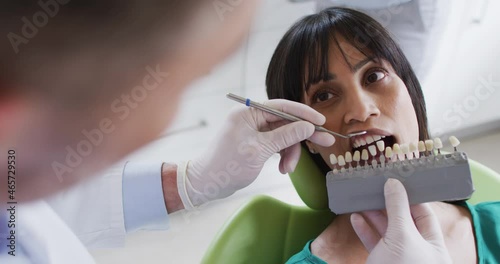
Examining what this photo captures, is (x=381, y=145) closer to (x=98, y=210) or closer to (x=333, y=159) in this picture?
(x=333, y=159)

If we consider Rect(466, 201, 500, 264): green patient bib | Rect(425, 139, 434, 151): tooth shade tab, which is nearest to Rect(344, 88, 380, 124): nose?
Rect(425, 139, 434, 151): tooth shade tab

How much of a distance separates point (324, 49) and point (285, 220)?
469 mm

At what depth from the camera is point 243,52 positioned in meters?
1.56

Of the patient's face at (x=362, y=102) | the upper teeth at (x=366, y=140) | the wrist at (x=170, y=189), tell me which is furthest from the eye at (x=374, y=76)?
the wrist at (x=170, y=189)

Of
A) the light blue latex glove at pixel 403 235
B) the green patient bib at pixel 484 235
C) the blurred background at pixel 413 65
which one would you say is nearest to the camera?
the light blue latex glove at pixel 403 235

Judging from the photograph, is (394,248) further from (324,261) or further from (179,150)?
(179,150)

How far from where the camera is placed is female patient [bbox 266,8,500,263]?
1.08m

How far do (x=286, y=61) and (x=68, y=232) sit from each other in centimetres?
63

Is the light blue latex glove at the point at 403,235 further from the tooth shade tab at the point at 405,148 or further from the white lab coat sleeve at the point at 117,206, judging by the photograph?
the white lab coat sleeve at the point at 117,206

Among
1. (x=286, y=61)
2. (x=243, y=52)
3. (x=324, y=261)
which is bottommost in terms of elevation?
(x=324, y=261)

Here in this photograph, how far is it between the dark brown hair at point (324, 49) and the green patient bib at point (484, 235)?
0.72 feet

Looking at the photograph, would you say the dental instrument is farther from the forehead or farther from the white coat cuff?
the white coat cuff

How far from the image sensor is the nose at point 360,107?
1.06 m

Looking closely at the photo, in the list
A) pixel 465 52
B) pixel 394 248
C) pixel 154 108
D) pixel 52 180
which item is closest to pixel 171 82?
pixel 154 108
